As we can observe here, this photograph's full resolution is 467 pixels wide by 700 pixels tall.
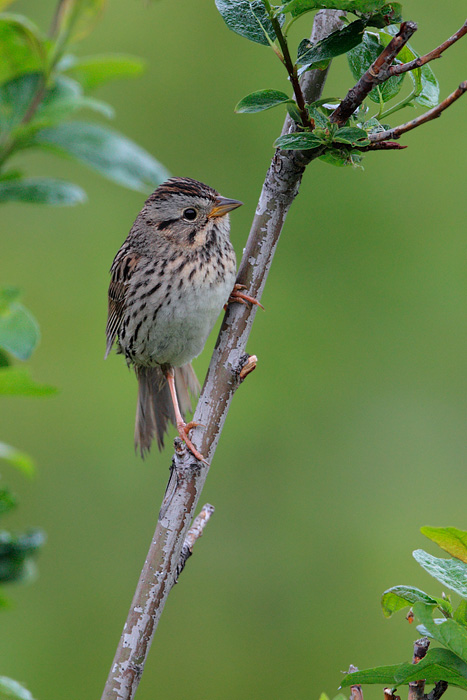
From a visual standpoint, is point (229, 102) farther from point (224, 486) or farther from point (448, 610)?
point (448, 610)

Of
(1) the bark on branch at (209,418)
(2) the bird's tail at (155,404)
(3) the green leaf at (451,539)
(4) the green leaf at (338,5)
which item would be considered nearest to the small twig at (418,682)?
(3) the green leaf at (451,539)

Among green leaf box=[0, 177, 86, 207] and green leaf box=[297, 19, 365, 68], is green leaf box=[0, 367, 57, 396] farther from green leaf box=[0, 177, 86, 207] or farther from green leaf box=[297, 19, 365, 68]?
green leaf box=[297, 19, 365, 68]

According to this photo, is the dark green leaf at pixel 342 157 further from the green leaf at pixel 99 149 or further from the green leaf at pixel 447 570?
the green leaf at pixel 447 570

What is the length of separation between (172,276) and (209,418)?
1334 millimetres

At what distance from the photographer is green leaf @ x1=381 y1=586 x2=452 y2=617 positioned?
1.49 m

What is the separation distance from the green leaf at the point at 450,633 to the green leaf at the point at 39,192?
1.19 meters

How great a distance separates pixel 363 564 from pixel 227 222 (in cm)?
261

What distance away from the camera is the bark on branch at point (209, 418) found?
1789 millimetres

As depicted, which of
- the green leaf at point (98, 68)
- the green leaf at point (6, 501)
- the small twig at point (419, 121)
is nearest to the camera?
the small twig at point (419, 121)

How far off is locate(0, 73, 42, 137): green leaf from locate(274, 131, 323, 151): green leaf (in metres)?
0.63

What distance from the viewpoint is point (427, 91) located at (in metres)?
1.81

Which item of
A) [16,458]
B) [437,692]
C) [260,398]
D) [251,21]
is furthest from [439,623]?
[260,398]

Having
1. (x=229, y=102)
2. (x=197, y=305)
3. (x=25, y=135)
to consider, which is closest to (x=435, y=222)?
(x=229, y=102)

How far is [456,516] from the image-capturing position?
16.6 feet
